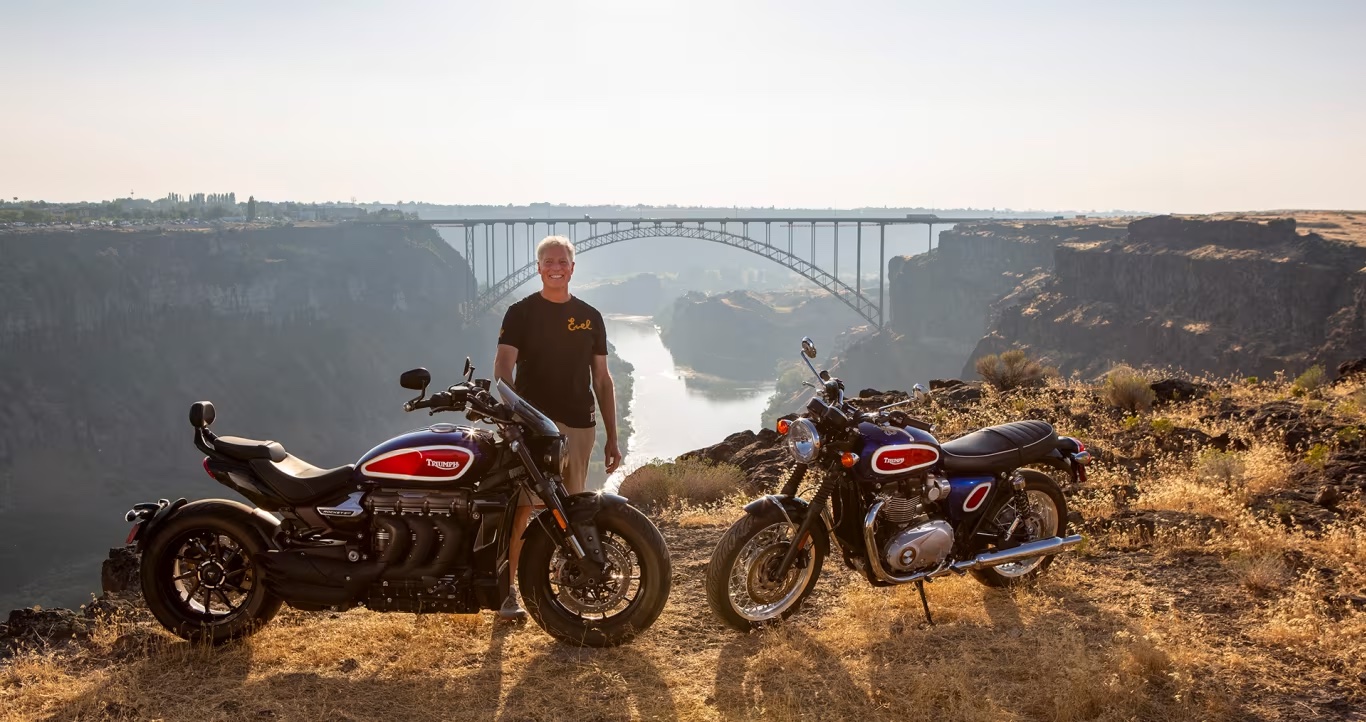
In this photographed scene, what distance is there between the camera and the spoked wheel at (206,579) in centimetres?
538

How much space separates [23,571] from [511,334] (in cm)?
5171

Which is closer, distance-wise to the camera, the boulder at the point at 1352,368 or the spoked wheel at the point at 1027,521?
the spoked wheel at the point at 1027,521

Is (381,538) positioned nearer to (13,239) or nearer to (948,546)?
(948,546)

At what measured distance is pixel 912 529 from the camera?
18.2ft

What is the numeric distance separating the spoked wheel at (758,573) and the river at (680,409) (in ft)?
251

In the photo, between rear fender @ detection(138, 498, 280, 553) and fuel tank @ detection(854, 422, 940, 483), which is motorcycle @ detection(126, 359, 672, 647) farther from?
fuel tank @ detection(854, 422, 940, 483)

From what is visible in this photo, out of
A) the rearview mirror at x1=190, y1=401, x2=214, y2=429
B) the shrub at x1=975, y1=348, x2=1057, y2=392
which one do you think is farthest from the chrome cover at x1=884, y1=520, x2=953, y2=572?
the shrub at x1=975, y1=348, x2=1057, y2=392

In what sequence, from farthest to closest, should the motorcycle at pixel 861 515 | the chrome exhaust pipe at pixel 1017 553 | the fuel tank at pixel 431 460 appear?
the chrome exhaust pipe at pixel 1017 553 < the motorcycle at pixel 861 515 < the fuel tank at pixel 431 460

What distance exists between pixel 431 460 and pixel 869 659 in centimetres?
252

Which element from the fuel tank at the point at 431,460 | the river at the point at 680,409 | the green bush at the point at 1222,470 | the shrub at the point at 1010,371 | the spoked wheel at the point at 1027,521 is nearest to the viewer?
the fuel tank at the point at 431,460

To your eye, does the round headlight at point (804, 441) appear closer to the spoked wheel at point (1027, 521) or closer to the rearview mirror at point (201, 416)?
the spoked wheel at point (1027, 521)

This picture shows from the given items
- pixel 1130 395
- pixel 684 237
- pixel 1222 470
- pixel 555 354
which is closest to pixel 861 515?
pixel 555 354

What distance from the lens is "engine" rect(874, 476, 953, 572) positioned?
5492 mm

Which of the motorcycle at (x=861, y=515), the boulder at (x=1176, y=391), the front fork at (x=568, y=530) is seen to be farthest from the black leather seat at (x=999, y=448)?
the boulder at (x=1176, y=391)
